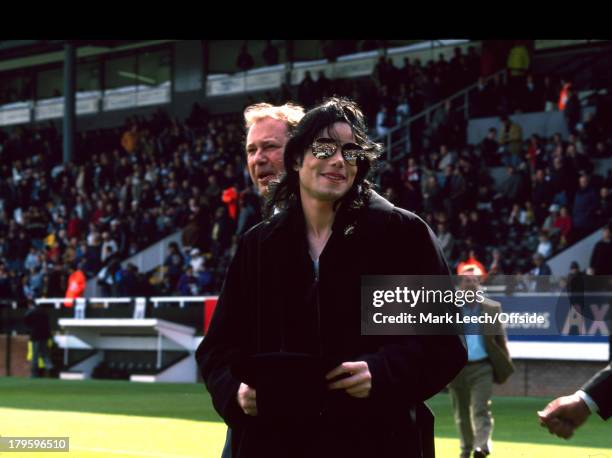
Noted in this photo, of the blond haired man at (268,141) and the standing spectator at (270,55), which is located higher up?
the standing spectator at (270,55)

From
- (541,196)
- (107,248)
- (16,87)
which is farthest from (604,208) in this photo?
(16,87)

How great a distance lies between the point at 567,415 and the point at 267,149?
5.65 feet

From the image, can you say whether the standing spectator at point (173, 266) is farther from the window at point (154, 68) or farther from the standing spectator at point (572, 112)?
the window at point (154, 68)

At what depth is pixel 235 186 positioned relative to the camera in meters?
34.8

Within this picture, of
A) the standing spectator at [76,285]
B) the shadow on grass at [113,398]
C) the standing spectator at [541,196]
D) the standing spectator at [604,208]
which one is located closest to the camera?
the shadow on grass at [113,398]

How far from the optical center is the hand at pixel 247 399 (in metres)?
4.48

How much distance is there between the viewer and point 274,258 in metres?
4.68

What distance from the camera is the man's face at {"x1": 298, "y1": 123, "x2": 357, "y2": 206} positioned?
15.3ft

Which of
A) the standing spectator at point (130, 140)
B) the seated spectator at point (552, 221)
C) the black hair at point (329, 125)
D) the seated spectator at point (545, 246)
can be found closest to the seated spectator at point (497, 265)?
the seated spectator at point (545, 246)

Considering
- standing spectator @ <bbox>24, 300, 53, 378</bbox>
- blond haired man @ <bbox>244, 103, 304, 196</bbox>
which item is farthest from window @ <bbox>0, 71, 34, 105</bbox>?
blond haired man @ <bbox>244, 103, 304, 196</bbox>

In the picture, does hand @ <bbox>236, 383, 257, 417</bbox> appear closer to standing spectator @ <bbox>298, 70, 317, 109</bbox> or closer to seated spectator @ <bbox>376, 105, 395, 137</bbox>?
seated spectator @ <bbox>376, 105, 395, 137</bbox>

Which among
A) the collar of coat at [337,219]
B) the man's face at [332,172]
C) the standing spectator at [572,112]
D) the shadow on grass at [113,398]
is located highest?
the standing spectator at [572,112]

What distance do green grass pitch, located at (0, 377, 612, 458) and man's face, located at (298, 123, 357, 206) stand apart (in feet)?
28.5

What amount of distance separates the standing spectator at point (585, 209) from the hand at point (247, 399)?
21.1 meters
